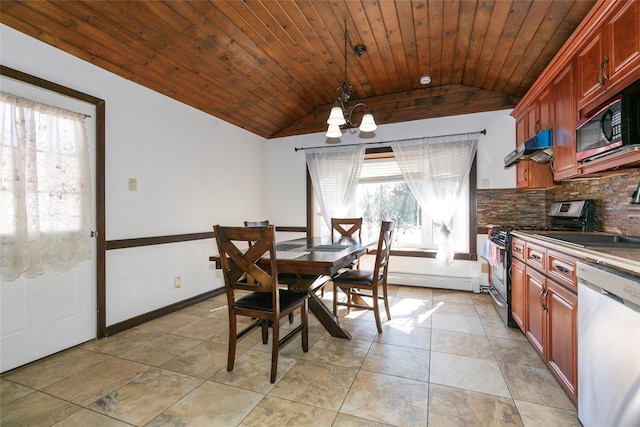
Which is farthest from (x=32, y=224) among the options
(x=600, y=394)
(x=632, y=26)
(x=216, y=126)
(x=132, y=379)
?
(x=632, y=26)

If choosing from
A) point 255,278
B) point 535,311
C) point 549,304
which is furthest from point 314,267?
point 535,311

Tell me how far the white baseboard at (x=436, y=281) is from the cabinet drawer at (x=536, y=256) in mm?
1675

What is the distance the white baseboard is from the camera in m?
3.89

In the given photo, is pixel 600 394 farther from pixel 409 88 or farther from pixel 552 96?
pixel 409 88

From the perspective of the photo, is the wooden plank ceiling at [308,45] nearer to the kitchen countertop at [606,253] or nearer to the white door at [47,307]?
the white door at [47,307]

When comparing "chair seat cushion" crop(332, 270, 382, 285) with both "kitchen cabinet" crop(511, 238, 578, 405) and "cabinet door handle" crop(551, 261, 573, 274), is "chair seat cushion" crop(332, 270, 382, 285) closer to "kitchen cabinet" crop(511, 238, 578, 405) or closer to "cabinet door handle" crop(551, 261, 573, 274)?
"kitchen cabinet" crop(511, 238, 578, 405)

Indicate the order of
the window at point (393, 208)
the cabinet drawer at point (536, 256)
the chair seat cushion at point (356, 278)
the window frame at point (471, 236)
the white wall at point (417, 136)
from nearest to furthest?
the cabinet drawer at point (536, 256)
the chair seat cushion at point (356, 278)
the white wall at point (417, 136)
the window frame at point (471, 236)
the window at point (393, 208)

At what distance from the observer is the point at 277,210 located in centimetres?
491

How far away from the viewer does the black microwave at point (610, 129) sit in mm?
1527

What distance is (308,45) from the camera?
9.56 ft

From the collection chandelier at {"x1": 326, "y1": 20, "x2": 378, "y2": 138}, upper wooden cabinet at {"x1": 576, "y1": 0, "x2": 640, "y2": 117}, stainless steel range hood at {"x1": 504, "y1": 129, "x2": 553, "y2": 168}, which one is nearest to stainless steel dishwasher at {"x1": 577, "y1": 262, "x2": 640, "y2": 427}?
upper wooden cabinet at {"x1": 576, "y1": 0, "x2": 640, "y2": 117}

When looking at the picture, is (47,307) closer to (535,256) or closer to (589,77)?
(535,256)

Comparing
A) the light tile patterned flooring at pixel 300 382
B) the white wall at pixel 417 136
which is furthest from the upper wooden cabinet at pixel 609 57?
the light tile patterned flooring at pixel 300 382

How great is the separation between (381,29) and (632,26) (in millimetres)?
1676
